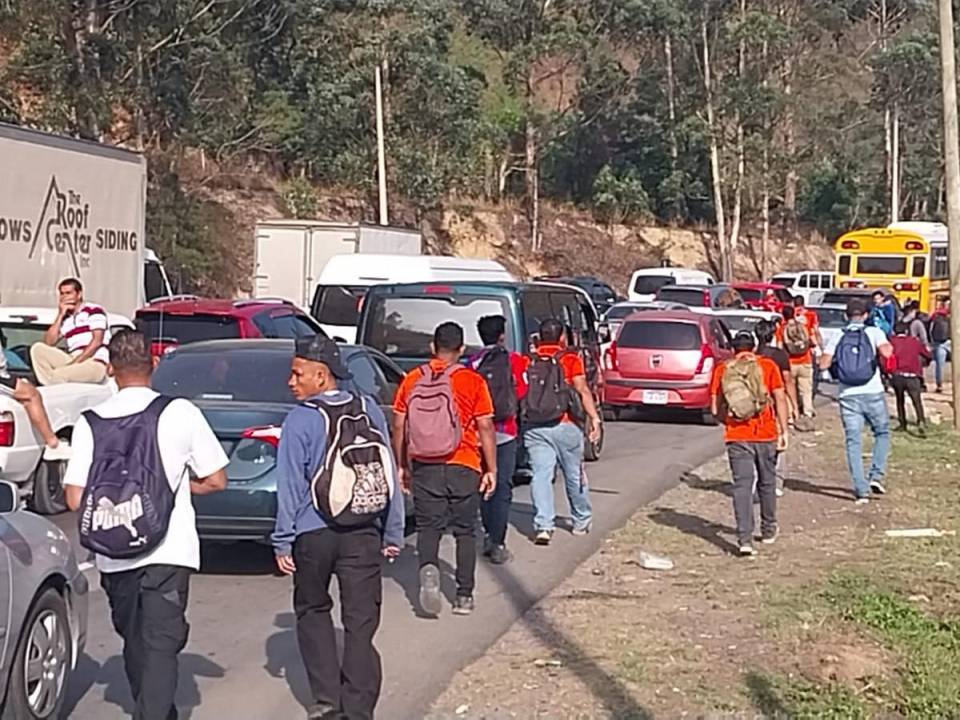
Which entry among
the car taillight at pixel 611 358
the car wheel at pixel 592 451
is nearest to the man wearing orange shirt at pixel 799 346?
the car taillight at pixel 611 358

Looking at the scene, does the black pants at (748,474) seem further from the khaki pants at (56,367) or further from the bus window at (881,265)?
the bus window at (881,265)

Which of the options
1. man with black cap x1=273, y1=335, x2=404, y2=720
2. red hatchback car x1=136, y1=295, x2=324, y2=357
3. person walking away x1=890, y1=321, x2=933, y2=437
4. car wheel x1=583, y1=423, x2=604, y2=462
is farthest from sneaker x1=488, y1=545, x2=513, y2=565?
person walking away x1=890, y1=321, x2=933, y2=437

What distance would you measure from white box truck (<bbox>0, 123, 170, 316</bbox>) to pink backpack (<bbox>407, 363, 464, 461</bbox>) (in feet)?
32.5

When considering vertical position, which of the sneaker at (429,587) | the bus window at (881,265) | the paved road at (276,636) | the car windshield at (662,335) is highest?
the bus window at (881,265)

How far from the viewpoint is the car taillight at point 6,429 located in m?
12.3

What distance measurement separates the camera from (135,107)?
41.5 m

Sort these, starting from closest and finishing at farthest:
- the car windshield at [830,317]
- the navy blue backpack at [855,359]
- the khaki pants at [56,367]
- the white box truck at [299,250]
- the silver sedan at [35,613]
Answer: the silver sedan at [35,613]
the khaki pants at [56,367]
the navy blue backpack at [855,359]
the white box truck at [299,250]
the car windshield at [830,317]

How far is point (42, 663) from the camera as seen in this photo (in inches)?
259

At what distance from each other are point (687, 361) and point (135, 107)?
23320 millimetres

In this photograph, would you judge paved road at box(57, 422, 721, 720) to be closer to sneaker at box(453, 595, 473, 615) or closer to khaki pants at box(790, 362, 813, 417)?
sneaker at box(453, 595, 473, 615)

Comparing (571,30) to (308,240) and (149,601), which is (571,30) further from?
(149,601)

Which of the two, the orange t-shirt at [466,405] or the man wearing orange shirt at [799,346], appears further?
the man wearing orange shirt at [799,346]

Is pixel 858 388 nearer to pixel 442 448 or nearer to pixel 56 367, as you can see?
pixel 442 448

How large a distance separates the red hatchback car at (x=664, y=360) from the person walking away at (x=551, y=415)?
1046cm
